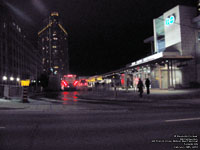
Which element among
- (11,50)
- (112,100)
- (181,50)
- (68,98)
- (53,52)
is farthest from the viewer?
(53,52)

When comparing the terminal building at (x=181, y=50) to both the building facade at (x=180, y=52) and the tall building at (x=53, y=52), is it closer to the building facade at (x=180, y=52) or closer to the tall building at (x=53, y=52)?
the building facade at (x=180, y=52)

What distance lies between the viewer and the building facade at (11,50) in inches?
2321

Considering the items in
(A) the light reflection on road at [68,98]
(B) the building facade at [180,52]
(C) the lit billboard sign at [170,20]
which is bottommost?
(A) the light reflection on road at [68,98]

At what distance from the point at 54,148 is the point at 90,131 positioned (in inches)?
68.7

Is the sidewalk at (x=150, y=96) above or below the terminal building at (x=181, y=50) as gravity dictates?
below

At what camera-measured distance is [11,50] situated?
6650 centimetres

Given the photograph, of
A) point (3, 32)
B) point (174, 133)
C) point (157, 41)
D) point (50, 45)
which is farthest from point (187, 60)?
point (50, 45)

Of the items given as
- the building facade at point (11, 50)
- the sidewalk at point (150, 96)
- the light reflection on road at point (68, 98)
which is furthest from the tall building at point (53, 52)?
the sidewalk at point (150, 96)

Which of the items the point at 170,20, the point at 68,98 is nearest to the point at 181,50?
the point at 170,20

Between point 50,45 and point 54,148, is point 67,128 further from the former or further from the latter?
point 50,45

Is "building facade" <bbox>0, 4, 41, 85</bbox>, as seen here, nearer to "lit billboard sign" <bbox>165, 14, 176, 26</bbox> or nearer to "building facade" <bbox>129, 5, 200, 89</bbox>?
"building facade" <bbox>129, 5, 200, 89</bbox>

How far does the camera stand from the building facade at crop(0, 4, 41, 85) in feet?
193

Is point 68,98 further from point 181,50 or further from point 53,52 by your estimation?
point 53,52

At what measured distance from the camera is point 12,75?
66.4 metres
